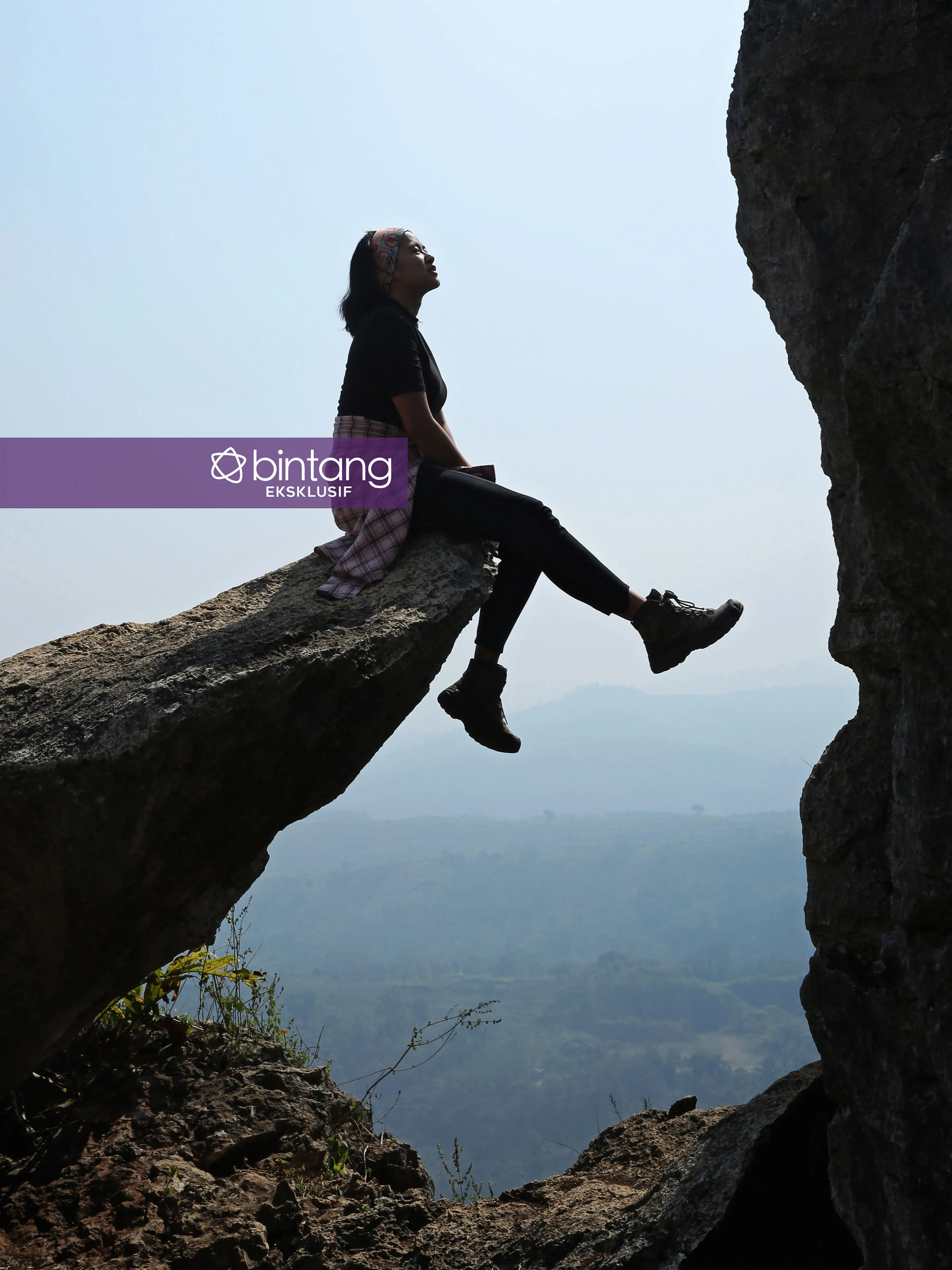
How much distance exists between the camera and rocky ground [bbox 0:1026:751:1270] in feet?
16.4

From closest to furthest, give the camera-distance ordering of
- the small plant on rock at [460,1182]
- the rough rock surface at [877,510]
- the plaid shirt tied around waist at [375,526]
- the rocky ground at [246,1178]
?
the rough rock surface at [877,510] → the rocky ground at [246,1178] → the plaid shirt tied around waist at [375,526] → the small plant on rock at [460,1182]

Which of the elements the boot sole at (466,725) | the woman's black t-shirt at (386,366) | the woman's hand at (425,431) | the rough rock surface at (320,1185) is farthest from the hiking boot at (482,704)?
the rough rock surface at (320,1185)

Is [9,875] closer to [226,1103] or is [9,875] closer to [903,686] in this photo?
[226,1103]

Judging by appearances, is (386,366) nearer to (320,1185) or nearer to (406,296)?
(406,296)

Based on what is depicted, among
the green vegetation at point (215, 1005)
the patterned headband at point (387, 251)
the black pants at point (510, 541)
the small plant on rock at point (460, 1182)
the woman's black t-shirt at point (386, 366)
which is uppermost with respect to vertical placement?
the patterned headband at point (387, 251)

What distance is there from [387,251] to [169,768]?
3.46 meters

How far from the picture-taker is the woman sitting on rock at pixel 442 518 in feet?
19.3

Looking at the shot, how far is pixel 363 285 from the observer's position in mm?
6227

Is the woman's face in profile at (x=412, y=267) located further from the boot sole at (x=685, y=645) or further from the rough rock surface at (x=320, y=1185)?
the rough rock surface at (x=320, y=1185)

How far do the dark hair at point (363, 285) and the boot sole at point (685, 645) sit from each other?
2.82 m

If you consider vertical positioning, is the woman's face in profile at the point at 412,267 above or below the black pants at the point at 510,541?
above

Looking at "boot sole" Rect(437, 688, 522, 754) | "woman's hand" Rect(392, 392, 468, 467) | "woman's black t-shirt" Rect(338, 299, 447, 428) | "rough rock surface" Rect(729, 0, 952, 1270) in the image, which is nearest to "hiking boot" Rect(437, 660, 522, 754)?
"boot sole" Rect(437, 688, 522, 754)

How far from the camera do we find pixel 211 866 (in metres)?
5.43

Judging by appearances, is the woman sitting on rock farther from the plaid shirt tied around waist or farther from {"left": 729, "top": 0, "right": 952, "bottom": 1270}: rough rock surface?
{"left": 729, "top": 0, "right": 952, "bottom": 1270}: rough rock surface
